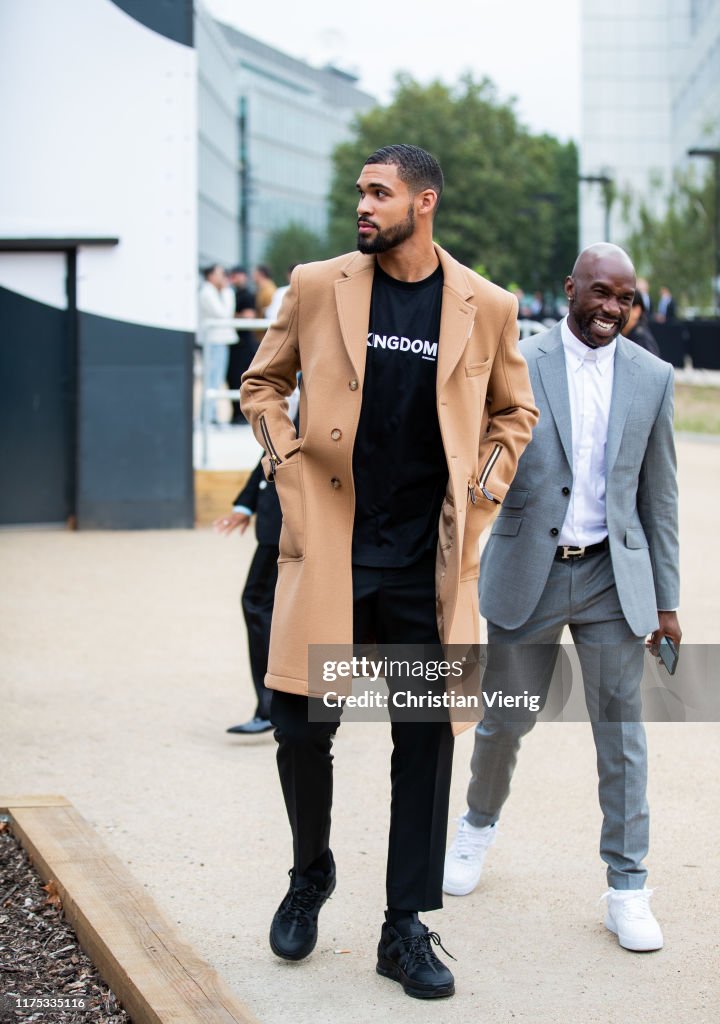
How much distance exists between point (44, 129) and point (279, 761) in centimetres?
946

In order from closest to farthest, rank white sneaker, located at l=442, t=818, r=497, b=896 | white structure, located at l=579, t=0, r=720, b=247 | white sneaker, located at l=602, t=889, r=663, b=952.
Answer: white sneaker, located at l=602, t=889, r=663, b=952, white sneaker, located at l=442, t=818, r=497, b=896, white structure, located at l=579, t=0, r=720, b=247

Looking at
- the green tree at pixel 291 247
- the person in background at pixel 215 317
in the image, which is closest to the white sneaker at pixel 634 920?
the person in background at pixel 215 317

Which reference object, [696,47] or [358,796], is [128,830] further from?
[696,47]

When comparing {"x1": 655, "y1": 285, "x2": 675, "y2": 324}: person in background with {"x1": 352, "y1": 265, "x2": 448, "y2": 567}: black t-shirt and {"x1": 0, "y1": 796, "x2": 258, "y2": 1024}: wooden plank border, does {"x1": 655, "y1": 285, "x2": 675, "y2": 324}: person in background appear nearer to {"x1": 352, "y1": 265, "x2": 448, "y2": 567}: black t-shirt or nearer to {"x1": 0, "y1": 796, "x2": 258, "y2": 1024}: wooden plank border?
{"x1": 0, "y1": 796, "x2": 258, "y2": 1024}: wooden plank border

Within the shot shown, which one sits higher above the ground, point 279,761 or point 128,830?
point 279,761

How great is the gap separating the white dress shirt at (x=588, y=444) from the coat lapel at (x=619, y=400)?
4cm

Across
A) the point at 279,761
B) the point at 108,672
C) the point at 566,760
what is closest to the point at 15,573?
the point at 108,672

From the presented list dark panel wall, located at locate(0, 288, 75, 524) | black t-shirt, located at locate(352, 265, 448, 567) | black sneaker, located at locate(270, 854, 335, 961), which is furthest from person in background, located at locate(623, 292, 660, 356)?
dark panel wall, located at locate(0, 288, 75, 524)

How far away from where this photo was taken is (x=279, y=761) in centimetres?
425

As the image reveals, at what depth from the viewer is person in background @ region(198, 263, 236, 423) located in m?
16.6

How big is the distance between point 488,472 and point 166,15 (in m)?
9.91

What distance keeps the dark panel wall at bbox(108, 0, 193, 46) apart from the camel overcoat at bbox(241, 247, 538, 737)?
31.0 ft

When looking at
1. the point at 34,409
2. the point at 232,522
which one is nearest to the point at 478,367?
the point at 232,522

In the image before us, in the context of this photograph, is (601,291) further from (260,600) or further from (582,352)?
(260,600)
